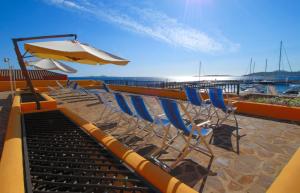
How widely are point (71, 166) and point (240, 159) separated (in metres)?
2.61

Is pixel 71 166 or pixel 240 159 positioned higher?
pixel 71 166

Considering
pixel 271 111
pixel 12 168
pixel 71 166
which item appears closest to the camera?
pixel 12 168

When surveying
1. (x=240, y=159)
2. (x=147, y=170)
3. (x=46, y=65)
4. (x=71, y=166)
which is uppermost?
(x=46, y=65)

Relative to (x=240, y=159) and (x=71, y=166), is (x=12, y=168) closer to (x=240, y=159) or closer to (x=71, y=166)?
(x=71, y=166)

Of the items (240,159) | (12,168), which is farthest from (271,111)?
(12,168)

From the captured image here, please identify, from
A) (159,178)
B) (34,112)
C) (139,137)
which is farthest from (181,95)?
(159,178)

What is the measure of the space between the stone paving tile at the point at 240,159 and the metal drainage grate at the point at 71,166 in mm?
991

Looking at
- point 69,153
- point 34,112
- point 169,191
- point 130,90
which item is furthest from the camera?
point 130,90

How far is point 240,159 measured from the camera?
321 cm

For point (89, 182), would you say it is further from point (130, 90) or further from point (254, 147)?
point (130, 90)

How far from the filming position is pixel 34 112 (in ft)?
16.6

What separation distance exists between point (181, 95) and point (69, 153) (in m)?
8.43

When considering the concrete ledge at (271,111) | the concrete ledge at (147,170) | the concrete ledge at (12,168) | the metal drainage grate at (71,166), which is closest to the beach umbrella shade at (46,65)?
the metal drainage grate at (71,166)

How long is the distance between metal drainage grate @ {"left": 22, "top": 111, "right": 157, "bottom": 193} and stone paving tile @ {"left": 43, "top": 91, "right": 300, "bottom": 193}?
0.99 m
